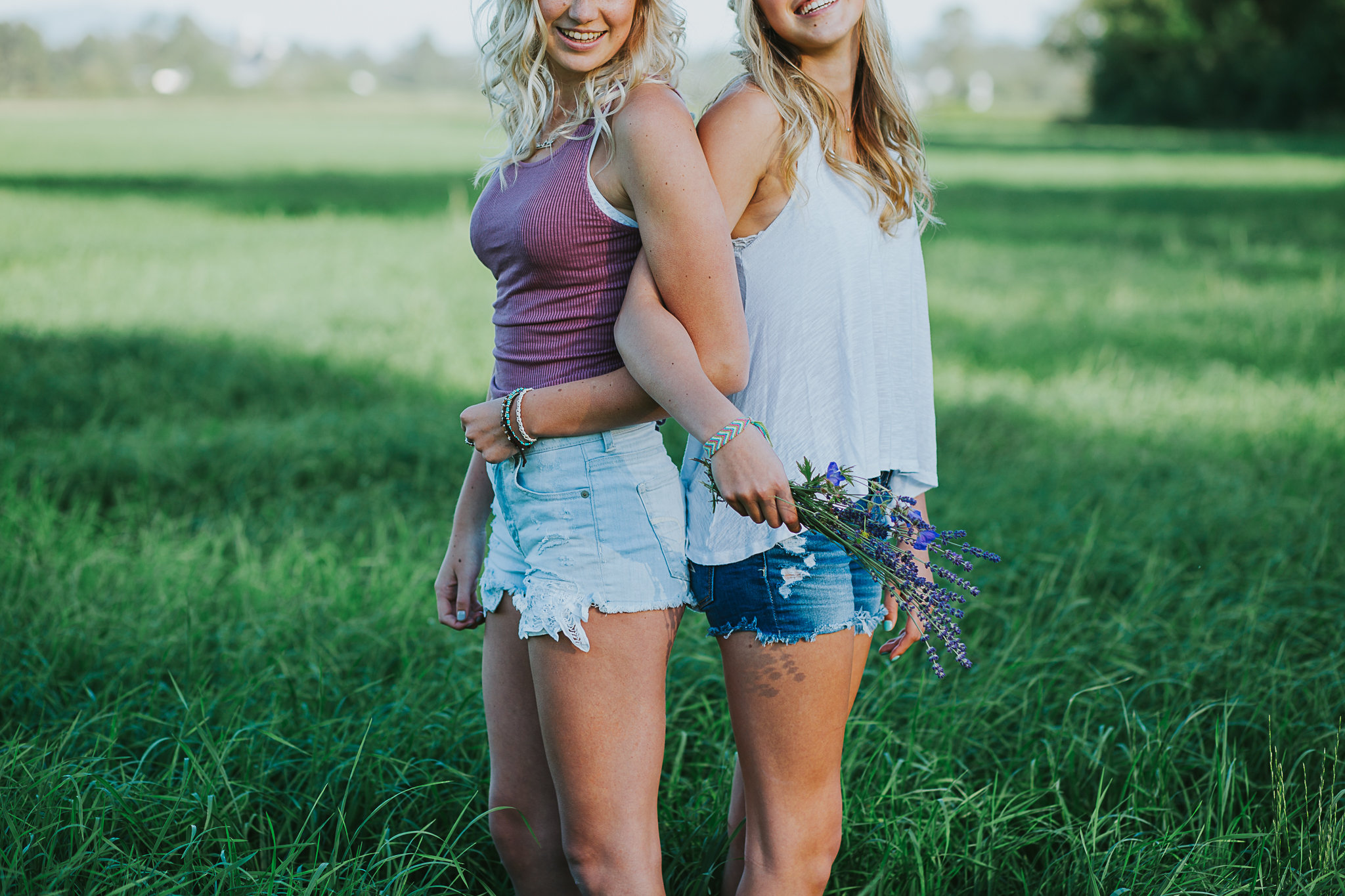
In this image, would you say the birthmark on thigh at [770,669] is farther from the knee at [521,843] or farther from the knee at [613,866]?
the knee at [521,843]

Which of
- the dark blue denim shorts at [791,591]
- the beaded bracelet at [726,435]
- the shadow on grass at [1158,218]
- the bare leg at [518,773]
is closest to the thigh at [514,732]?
the bare leg at [518,773]

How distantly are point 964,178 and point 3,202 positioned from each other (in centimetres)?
1837

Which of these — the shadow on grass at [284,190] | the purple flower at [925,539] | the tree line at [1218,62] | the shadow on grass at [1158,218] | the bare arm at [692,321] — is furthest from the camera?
the tree line at [1218,62]

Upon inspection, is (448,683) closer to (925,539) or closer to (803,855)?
(803,855)

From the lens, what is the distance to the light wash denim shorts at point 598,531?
1.73 meters

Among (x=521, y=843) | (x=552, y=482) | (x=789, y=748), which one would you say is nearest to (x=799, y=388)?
(x=552, y=482)

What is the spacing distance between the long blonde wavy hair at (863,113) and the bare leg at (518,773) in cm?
90

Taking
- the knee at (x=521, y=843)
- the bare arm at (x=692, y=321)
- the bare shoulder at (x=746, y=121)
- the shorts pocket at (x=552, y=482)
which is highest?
the bare shoulder at (x=746, y=121)

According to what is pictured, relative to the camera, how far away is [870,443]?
183 centimetres

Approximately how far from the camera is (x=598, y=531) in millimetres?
1739

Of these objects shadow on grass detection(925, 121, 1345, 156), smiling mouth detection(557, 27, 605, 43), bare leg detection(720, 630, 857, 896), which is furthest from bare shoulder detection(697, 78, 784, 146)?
shadow on grass detection(925, 121, 1345, 156)

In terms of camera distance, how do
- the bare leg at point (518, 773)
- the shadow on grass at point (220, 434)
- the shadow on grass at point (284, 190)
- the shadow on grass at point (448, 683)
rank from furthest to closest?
1. the shadow on grass at point (284, 190)
2. the shadow on grass at point (220, 434)
3. the shadow on grass at point (448, 683)
4. the bare leg at point (518, 773)

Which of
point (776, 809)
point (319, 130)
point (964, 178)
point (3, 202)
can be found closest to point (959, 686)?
point (776, 809)

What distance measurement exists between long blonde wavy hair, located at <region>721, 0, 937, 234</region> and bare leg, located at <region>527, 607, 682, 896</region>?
0.77 m
